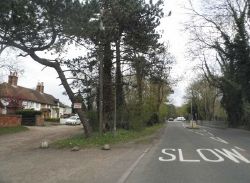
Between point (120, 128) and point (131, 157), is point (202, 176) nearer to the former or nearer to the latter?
point (131, 157)

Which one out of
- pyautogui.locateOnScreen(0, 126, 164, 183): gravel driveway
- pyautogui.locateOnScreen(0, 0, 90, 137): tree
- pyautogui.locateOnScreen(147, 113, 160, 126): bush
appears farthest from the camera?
pyautogui.locateOnScreen(147, 113, 160, 126): bush

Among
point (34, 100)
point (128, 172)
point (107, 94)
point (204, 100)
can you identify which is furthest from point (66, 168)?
point (204, 100)

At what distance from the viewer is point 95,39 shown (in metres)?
28.7

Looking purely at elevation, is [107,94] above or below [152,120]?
above

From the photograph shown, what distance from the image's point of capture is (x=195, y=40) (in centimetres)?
5625

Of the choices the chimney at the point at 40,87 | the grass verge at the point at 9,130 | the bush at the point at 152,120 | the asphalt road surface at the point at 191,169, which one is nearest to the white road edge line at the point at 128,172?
the asphalt road surface at the point at 191,169

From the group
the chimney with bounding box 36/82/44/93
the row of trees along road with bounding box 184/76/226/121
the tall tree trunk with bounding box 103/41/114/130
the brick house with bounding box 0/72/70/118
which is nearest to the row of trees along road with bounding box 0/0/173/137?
the tall tree trunk with bounding box 103/41/114/130

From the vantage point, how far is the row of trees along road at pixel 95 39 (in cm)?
2303

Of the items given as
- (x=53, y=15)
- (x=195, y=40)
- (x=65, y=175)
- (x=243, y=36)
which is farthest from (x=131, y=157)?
(x=195, y=40)

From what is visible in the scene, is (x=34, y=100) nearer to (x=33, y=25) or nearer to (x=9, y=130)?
(x=9, y=130)

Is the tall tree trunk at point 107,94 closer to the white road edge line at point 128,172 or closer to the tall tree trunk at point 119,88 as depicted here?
the tall tree trunk at point 119,88

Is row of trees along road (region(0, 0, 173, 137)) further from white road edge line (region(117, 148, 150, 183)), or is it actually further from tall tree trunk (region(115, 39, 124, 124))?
white road edge line (region(117, 148, 150, 183))

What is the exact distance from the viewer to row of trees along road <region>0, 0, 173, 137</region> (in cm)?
2303

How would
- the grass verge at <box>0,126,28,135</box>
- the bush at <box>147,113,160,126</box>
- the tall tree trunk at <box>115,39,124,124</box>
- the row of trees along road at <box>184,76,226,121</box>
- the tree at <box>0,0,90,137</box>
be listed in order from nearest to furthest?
the tree at <box>0,0,90,137</box>, the tall tree trunk at <box>115,39,124,124</box>, the grass verge at <box>0,126,28,135</box>, the bush at <box>147,113,160,126</box>, the row of trees along road at <box>184,76,226,121</box>
